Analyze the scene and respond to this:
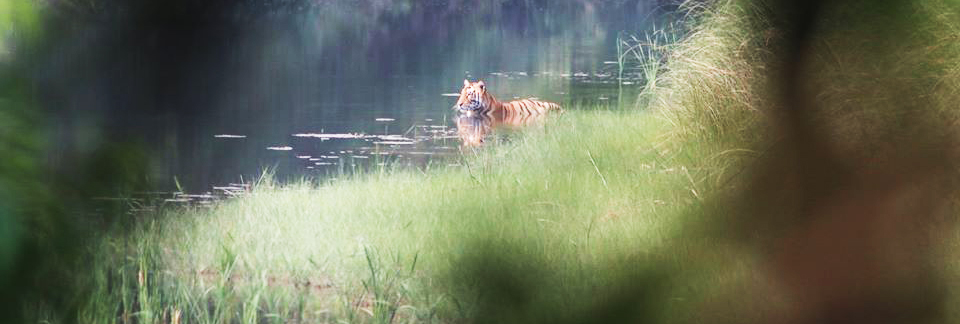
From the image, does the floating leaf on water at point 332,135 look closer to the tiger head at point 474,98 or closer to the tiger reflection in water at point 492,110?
the tiger reflection in water at point 492,110

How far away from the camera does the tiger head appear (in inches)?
254

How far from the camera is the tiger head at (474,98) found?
21.2ft

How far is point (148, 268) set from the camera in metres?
2.47

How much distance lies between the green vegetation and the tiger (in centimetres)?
175

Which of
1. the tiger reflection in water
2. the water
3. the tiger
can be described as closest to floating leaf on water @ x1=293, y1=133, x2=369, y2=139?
the water

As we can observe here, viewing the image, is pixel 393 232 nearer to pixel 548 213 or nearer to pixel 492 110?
pixel 548 213

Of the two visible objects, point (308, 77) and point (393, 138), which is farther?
point (308, 77)

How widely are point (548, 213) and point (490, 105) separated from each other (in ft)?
10.2

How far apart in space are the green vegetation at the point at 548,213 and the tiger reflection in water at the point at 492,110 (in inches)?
58.9

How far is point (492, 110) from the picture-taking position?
645cm

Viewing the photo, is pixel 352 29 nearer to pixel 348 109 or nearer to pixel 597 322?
pixel 348 109

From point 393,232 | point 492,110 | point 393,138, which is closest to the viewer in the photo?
point 393,232

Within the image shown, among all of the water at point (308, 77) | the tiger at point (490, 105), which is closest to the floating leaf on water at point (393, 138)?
the water at point (308, 77)

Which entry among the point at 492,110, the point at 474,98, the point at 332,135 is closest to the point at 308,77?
the point at 474,98
